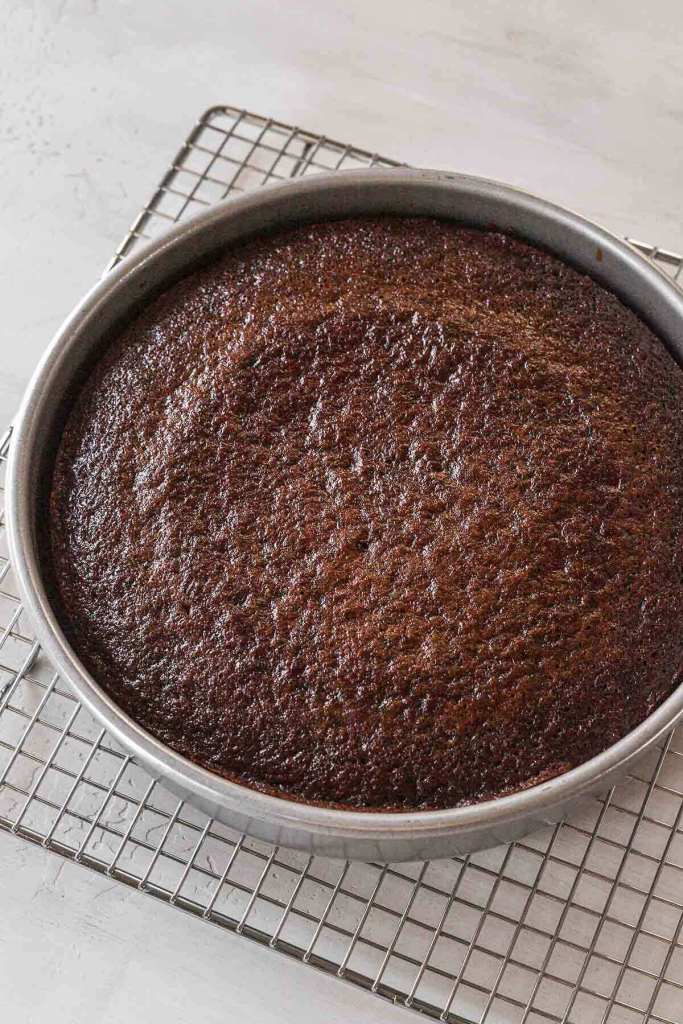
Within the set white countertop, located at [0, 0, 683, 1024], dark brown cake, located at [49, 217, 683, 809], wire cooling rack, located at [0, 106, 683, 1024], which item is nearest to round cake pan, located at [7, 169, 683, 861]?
dark brown cake, located at [49, 217, 683, 809]

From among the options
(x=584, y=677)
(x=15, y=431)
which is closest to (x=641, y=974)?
(x=584, y=677)

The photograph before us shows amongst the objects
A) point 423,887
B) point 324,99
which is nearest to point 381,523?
point 423,887

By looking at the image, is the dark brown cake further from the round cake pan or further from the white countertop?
the white countertop

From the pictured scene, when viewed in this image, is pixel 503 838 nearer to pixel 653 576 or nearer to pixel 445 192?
pixel 653 576

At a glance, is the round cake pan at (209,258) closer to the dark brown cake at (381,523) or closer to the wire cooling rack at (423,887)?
the dark brown cake at (381,523)

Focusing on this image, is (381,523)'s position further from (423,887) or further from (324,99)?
(324,99)

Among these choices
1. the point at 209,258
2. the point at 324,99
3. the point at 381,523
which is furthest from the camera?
the point at 324,99
